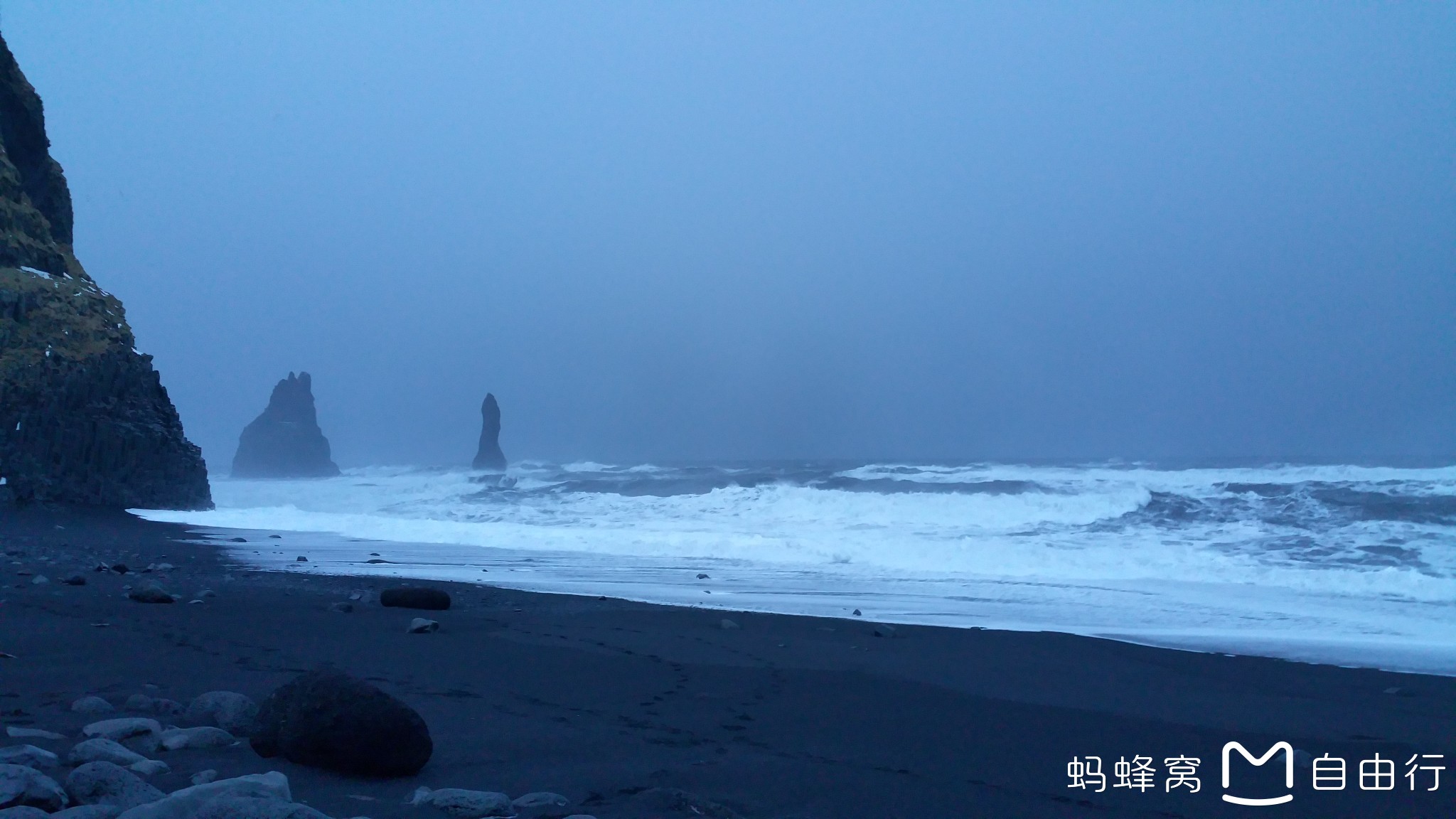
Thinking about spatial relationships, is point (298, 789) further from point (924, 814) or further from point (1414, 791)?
point (1414, 791)

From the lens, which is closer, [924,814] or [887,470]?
[924,814]

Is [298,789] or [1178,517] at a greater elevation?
[1178,517]

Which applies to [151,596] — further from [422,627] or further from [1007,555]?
[1007,555]

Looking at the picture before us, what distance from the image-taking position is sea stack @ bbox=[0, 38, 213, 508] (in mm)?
17031

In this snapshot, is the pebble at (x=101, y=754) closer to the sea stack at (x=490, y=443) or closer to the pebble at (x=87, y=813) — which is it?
the pebble at (x=87, y=813)

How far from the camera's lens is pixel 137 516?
18.1 metres

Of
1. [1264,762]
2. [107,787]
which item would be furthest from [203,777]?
[1264,762]

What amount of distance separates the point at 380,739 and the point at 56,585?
6594 mm

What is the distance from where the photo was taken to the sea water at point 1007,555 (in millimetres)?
8195

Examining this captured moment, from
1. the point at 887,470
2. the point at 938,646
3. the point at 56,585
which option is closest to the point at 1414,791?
the point at 938,646

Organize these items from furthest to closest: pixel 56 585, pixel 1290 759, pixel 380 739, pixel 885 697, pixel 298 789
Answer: pixel 56 585
pixel 885 697
pixel 1290 759
pixel 380 739
pixel 298 789

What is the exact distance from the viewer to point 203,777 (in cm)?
273

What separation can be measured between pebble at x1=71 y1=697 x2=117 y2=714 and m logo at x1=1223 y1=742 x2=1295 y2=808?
4.67 meters

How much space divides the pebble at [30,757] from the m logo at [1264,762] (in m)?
4.28
